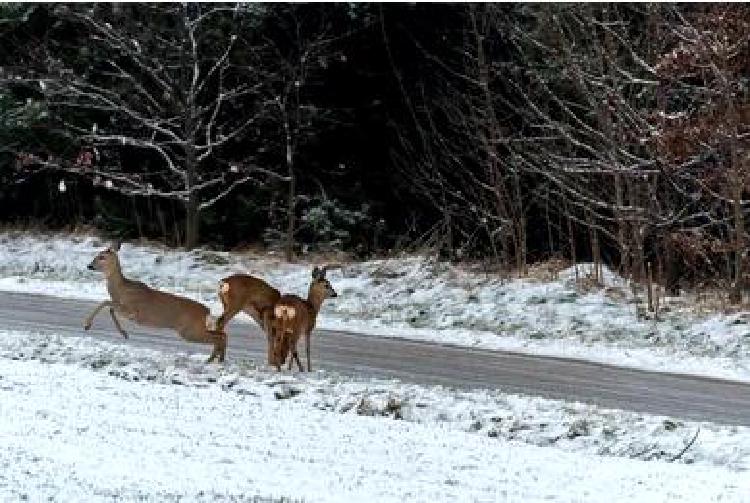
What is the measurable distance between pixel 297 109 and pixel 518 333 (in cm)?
1101

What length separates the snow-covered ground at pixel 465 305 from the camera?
18.0m

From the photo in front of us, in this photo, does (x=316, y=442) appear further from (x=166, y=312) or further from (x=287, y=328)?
(x=166, y=312)

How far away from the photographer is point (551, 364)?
1667cm

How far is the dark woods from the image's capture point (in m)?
22.7

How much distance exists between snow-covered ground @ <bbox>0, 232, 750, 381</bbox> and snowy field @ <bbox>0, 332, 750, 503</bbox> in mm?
4921

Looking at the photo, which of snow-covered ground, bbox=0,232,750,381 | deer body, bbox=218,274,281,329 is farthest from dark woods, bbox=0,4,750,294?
deer body, bbox=218,274,281,329

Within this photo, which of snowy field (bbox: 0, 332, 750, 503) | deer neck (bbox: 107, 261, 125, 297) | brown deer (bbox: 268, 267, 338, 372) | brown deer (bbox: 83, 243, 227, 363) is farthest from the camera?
deer neck (bbox: 107, 261, 125, 297)

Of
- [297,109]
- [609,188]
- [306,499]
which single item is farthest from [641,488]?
[297,109]

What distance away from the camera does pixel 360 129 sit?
31.1 m

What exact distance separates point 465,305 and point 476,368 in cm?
566

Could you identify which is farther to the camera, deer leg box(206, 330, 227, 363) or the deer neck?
the deer neck

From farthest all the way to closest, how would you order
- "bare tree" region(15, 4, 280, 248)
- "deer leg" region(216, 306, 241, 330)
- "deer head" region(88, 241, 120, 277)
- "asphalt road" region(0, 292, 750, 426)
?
"bare tree" region(15, 4, 280, 248)
"deer head" region(88, 241, 120, 277)
"deer leg" region(216, 306, 241, 330)
"asphalt road" region(0, 292, 750, 426)

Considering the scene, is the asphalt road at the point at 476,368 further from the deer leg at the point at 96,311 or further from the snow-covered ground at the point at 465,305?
the snow-covered ground at the point at 465,305

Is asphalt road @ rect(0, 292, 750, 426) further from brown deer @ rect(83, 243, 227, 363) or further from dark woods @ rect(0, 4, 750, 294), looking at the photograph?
dark woods @ rect(0, 4, 750, 294)
